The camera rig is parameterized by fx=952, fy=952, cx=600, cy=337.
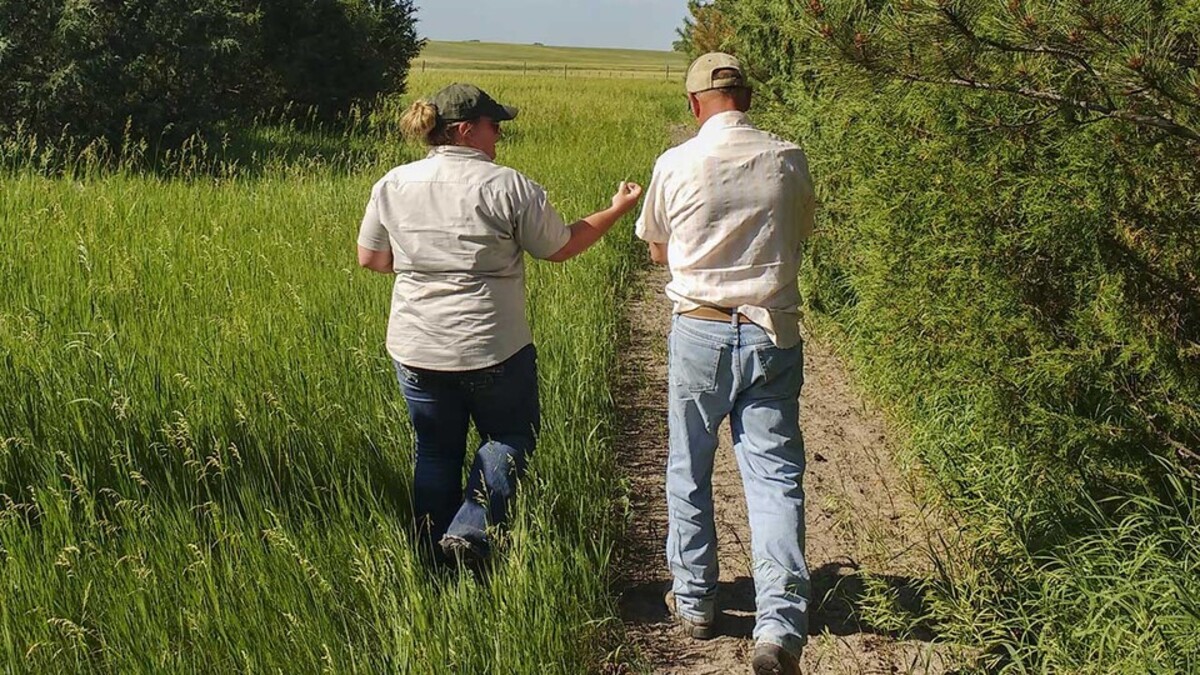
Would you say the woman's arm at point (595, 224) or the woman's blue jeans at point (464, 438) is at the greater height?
the woman's arm at point (595, 224)

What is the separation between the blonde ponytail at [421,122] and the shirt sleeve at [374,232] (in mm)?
228

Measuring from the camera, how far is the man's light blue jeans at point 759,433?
3070 mm

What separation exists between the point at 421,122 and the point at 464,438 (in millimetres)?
1159

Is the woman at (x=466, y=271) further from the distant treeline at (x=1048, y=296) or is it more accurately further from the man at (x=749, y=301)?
the distant treeline at (x=1048, y=296)

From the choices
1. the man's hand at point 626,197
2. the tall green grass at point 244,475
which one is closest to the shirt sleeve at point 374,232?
the tall green grass at point 244,475

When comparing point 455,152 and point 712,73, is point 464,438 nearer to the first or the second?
point 455,152

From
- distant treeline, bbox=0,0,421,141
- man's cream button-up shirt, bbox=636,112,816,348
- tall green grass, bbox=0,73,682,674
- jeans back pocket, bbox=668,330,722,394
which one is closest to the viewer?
tall green grass, bbox=0,73,682,674

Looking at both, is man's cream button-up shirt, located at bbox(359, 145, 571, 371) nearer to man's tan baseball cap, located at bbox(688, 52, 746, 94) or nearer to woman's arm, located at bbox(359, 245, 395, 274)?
woman's arm, located at bbox(359, 245, 395, 274)

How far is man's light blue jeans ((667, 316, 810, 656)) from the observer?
307 cm

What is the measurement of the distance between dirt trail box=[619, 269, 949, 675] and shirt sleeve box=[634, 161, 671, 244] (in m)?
1.41

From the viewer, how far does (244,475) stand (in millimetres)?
3541

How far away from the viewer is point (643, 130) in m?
20.5

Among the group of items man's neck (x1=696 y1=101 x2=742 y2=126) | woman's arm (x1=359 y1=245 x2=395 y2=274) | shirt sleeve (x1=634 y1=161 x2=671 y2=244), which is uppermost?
man's neck (x1=696 y1=101 x2=742 y2=126)

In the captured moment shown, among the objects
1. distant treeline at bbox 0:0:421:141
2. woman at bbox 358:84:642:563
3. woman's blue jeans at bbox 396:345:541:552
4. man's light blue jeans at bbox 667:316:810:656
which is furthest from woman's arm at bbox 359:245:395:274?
distant treeline at bbox 0:0:421:141
